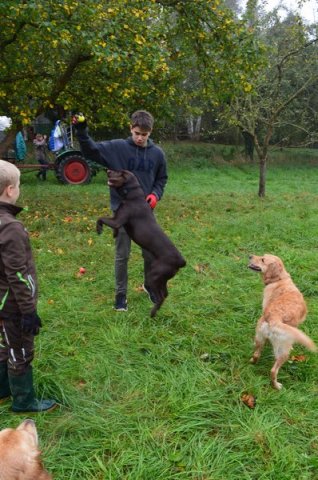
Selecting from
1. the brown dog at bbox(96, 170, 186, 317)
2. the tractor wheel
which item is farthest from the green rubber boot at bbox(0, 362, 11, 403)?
the tractor wheel

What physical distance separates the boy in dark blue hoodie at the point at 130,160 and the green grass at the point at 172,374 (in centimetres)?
55

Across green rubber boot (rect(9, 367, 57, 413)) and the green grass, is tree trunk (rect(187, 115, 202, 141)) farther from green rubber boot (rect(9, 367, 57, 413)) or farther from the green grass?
green rubber boot (rect(9, 367, 57, 413))

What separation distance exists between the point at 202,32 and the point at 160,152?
20.3ft

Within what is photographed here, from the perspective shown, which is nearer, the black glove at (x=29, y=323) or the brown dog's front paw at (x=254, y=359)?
the black glove at (x=29, y=323)

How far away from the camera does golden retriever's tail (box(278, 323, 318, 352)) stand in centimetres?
305

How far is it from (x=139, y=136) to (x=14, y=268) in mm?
2087

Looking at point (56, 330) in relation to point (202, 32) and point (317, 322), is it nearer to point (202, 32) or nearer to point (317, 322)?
point (317, 322)

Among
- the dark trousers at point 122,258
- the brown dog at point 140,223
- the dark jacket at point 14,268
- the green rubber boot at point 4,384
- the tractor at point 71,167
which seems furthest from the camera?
the tractor at point 71,167

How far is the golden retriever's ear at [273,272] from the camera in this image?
410 cm

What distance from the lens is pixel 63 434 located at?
272 centimetres

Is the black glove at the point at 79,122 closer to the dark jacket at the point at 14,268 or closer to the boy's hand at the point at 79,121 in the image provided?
the boy's hand at the point at 79,121

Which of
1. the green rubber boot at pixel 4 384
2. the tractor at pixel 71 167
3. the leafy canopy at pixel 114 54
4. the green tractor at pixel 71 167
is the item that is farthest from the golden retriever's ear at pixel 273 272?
the tractor at pixel 71 167

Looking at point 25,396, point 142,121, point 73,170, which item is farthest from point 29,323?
point 73,170

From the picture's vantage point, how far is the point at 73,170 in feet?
46.0
